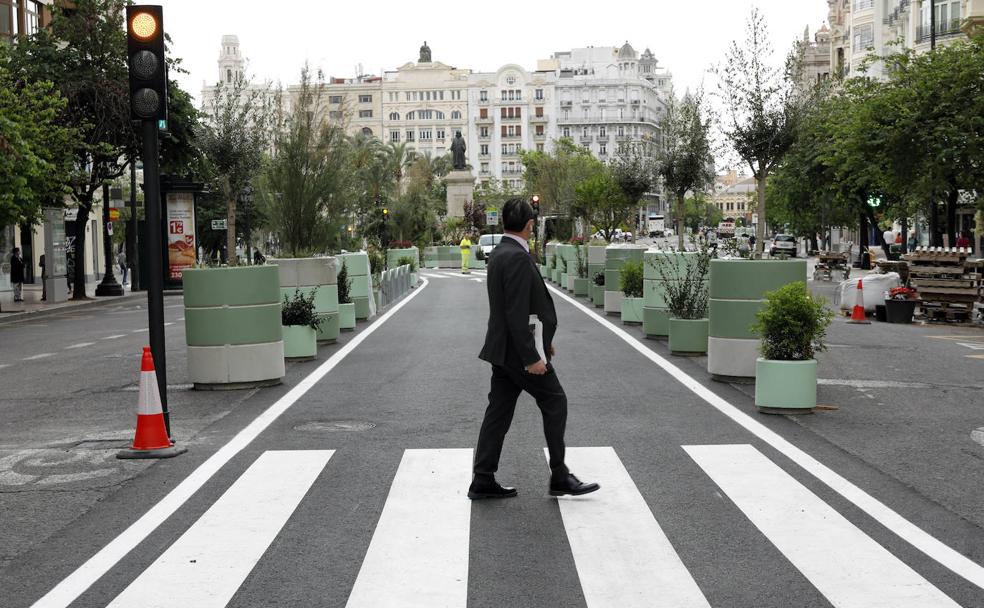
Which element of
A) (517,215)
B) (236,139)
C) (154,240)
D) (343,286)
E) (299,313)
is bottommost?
(299,313)

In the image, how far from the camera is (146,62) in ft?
30.2

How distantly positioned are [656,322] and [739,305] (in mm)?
5204

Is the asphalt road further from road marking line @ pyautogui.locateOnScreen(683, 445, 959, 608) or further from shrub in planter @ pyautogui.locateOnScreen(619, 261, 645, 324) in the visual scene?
shrub in planter @ pyautogui.locateOnScreen(619, 261, 645, 324)

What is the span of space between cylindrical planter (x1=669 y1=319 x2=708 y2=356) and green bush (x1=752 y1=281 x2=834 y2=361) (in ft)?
14.8

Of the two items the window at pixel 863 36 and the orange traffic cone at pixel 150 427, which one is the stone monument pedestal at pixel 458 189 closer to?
the window at pixel 863 36

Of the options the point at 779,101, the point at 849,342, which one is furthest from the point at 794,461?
the point at 779,101

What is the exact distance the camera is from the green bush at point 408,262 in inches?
1477

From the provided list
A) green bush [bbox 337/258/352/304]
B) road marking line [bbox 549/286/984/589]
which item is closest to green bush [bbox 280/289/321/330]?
road marking line [bbox 549/286/984/589]

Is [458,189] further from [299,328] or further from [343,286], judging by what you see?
[299,328]

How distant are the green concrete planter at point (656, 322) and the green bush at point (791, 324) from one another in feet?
22.1

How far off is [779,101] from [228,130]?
18.7m

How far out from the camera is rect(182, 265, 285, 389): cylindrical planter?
12.4 meters

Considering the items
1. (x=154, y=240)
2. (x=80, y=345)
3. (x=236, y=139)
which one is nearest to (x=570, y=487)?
(x=154, y=240)

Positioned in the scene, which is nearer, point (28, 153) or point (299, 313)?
point (299, 313)
